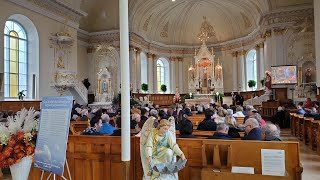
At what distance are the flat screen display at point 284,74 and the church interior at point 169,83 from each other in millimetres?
48

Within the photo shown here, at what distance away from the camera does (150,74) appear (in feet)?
68.9

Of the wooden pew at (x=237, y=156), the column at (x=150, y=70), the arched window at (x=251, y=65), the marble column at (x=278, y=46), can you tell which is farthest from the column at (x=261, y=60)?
the wooden pew at (x=237, y=156)

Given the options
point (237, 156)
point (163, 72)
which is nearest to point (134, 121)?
point (237, 156)

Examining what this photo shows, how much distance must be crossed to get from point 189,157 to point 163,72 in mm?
19117

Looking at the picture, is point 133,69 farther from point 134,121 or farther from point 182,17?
point 134,121

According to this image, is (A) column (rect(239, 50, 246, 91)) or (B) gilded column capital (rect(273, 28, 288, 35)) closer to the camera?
(B) gilded column capital (rect(273, 28, 288, 35))

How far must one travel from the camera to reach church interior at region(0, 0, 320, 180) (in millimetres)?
3359

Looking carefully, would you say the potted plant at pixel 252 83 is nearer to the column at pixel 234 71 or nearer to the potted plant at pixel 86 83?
the column at pixel 234 71

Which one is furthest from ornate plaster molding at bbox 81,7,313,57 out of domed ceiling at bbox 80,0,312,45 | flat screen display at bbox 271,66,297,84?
flat screen display at bbox 271,66,297,84

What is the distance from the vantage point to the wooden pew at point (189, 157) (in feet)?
11.0

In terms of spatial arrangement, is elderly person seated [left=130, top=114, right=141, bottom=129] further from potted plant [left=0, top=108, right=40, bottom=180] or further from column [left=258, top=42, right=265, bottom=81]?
column [left=258, top=42, right=265, bottom=81]

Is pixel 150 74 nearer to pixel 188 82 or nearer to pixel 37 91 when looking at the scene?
pixel 188 82

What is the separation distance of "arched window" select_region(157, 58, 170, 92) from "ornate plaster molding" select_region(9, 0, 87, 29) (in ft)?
28.4

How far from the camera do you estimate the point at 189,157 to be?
378cm
